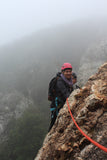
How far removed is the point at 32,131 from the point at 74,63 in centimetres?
5398

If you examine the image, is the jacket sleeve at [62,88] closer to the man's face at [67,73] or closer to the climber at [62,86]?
the climber at [62,86]

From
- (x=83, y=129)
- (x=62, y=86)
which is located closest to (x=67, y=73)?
(x=62, y=86)

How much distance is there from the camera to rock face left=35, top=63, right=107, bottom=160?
2.60m

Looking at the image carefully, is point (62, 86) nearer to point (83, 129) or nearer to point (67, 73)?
point (67, 73)

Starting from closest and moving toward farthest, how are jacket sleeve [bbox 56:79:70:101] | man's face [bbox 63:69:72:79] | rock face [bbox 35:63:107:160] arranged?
rock face [bbox 35:63:107:160], jacket sleeve [bbox 56:79:70:101], man's face [bbox 63:69:72:79]

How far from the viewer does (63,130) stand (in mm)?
3602

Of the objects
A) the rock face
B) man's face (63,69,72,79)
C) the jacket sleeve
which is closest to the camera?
the rock face

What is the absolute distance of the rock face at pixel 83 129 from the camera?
2.60 metres

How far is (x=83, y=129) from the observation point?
3059 mm

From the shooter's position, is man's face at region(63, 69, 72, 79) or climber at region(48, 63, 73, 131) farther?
man's face at region(63, 69, 72, 79)

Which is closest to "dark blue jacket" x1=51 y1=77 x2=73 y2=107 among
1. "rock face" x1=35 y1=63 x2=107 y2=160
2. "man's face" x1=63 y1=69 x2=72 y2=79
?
"man's face" x1=63 y1=69 x2=72 y2=79

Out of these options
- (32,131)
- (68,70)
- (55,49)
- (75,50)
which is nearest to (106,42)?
(75,50)

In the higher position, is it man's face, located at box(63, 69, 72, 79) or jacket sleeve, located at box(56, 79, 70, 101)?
man's face, located at box(63, 69, 72, 79)

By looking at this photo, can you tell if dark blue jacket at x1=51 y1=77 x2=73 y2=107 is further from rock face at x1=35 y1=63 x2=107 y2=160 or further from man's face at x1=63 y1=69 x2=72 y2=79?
rock face at x1=35 y1=63 x2=107 y2=160
